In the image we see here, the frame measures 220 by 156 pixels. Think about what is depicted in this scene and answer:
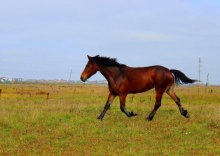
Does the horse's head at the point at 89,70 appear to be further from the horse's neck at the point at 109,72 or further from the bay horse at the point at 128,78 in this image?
the horse's neck at the point at 109,72

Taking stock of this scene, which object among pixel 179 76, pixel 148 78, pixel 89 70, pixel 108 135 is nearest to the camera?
pixel 108 135

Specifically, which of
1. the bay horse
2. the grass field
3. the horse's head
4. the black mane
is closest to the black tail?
the bay horse

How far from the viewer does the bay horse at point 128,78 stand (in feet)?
42.8

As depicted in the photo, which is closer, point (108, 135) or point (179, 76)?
point (108, 135)

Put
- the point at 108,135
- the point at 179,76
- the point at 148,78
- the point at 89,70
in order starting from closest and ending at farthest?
1. the point at 108,135
2. the point at 148,78
3. the point at 89,70
4. the point at 179,76

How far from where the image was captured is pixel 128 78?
1322 centimetres

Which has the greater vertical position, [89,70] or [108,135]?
[89,70]

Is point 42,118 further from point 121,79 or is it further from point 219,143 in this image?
point 219,143

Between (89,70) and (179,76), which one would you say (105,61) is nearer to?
(89,70)

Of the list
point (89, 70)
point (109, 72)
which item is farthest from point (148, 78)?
point (89, 70)

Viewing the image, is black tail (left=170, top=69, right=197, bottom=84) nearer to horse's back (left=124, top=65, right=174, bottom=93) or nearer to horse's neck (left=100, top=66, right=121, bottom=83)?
horse's back (left=124, top=65, right=174, bottom=93)

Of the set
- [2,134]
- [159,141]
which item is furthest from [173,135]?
[2,134]

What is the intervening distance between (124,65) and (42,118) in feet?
11.8

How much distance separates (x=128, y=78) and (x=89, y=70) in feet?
4.82
